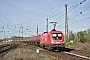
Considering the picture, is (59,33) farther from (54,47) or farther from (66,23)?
(66,23)

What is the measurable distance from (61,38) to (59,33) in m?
0.75

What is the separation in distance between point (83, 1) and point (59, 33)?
18.4 ft

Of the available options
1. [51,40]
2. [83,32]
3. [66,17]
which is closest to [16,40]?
[83,32]

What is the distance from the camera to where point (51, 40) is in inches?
994

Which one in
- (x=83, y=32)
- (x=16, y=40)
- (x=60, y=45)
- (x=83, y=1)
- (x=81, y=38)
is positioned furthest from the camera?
(x=16, y=40)

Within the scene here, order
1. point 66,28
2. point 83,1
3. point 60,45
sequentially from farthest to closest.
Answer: point 66,28 < point 60,45 < point 83,1

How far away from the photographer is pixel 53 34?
83.0 feet

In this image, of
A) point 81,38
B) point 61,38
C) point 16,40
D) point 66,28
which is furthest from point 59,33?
point 16,40

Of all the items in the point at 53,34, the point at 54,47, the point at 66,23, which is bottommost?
the point at 54,47

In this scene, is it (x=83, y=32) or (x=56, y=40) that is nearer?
(x=56, y=40)

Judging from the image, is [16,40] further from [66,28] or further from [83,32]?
[66,28]

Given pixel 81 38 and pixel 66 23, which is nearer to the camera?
pixel 66 23

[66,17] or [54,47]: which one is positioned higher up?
[66,17]

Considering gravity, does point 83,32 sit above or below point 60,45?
above
